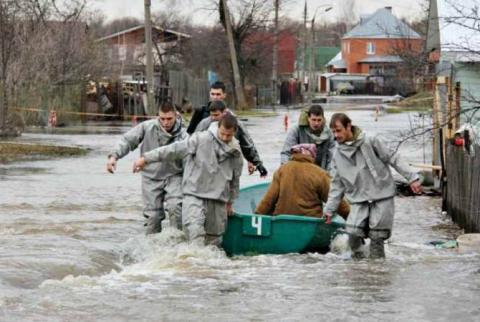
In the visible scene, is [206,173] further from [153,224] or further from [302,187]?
[153,224]

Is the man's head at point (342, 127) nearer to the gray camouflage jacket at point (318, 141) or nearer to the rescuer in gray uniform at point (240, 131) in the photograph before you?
the rescuer in gray uniform at point (240, 131)

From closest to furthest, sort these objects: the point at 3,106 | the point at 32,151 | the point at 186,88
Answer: the point at 32,151
the point at 3,106
the point at 186,88

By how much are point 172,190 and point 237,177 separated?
878mm

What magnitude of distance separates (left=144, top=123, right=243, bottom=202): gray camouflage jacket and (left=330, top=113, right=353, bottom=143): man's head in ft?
3.53

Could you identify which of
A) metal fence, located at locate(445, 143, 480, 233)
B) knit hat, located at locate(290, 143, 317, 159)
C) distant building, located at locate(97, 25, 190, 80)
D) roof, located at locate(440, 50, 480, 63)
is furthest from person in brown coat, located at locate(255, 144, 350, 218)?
distant building, located at locate(97, 25, 190, 80)

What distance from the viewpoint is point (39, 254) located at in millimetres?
12070

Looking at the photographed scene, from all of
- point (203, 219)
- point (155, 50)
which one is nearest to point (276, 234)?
point (203, 219)

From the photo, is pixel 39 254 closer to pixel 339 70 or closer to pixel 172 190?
pixel 172 190

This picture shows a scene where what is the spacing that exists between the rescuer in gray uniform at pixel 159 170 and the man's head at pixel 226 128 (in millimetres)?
886

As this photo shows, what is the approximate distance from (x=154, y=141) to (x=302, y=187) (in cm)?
180

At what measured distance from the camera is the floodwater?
9.37 meters

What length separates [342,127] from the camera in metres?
11.3

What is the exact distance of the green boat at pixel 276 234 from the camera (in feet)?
38.8

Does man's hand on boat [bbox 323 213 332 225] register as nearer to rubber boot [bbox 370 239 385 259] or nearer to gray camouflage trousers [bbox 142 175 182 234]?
rubber boot [bbox 370 239 385 259]
